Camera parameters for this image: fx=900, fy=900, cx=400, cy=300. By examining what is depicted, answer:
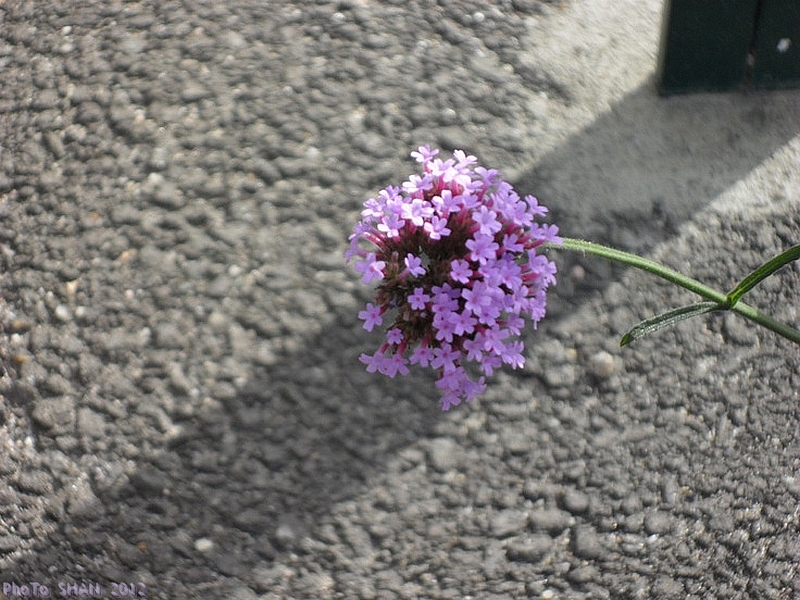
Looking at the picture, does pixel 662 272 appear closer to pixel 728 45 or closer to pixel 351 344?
pixel 351 344

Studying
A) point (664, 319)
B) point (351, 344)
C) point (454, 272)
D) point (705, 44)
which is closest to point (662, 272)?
point (664, 319)

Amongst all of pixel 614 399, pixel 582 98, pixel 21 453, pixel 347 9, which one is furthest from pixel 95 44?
pixel 614 399

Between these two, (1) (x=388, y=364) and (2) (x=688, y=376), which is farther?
(2) (x=688, y=376)

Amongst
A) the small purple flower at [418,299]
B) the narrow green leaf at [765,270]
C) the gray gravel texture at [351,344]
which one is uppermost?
the small purple flower at [418,299]

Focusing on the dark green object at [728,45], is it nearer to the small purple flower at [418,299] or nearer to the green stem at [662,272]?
the green stem at [662,272]

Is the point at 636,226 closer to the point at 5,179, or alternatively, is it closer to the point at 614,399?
the point at 614,399

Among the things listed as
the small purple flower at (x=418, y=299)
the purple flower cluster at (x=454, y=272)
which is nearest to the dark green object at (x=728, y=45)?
the purple flower cluster at (x=454, y=272)

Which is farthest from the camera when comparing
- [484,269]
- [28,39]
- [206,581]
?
[28,39]

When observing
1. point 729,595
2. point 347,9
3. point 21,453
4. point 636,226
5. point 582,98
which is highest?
point 347,9
